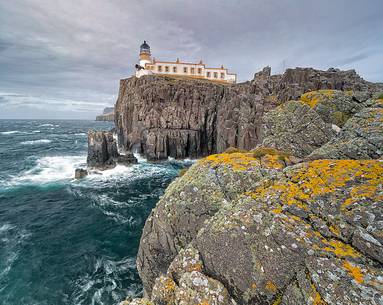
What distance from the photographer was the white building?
9882 cm

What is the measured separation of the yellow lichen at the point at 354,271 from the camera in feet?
13.4

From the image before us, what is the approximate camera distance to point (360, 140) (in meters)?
7.79

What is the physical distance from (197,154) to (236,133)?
14529 millimetres

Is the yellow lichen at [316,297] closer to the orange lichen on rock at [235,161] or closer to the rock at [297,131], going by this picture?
the orange lichen on rock at [235,161]

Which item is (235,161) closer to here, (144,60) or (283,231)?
(283,231)

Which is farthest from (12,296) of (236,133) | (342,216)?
(236,133)

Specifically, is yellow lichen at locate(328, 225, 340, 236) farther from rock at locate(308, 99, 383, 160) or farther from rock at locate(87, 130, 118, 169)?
rock at locate(87, 130, 118, 169)

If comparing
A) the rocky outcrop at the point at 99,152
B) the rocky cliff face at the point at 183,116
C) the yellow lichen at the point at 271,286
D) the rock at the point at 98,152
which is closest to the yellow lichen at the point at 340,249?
the yellow lichen at the point at 271,286

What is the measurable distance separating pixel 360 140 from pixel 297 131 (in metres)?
3.40

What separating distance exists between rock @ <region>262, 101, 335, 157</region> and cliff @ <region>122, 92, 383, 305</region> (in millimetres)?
1673

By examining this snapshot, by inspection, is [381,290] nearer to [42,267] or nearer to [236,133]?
[42,267]

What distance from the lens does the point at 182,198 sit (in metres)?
8.95

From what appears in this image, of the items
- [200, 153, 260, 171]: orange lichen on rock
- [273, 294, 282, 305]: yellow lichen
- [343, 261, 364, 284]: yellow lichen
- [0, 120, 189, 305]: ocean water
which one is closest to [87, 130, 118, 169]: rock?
[0, 120, 189, 305]: ocean water

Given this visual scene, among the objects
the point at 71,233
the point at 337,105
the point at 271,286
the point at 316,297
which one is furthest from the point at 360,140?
the point at 71,233
